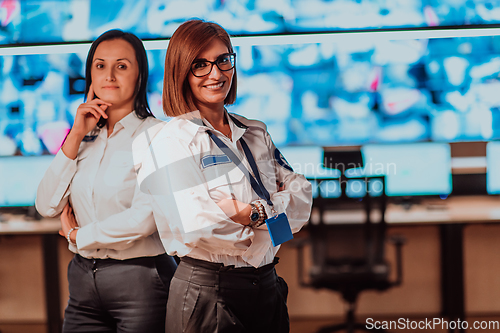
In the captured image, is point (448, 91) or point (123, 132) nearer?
point (123, 132)

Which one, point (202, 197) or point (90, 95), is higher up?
point (90, 95)

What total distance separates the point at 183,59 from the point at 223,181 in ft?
1.52

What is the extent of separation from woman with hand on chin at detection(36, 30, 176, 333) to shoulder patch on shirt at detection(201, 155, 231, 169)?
0.39 m

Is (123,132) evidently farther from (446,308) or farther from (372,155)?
(446,308)

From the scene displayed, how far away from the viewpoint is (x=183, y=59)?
1.37 m

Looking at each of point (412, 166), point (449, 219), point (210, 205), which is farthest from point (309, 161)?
point (210, 205)

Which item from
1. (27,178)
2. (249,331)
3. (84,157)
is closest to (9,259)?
(27,178)

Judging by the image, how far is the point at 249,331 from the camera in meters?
1.35

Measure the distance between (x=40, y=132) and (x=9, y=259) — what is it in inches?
41.4

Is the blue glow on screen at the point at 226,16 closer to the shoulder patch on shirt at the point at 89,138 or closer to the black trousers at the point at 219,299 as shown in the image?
the shoulder patch on shirt at the point at 89,138

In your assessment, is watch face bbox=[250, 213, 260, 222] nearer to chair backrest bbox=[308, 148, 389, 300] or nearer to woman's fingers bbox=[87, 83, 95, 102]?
woman's fingers bbox=[87, 83, 95, 102]

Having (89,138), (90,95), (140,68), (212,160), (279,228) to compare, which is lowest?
(279,228)

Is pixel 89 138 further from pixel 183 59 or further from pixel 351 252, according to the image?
pixel 351 252

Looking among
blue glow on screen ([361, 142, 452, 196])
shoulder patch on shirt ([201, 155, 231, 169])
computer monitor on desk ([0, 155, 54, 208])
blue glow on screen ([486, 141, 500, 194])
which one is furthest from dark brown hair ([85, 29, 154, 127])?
blue glow on screen ([486, 141, 500, 194])
